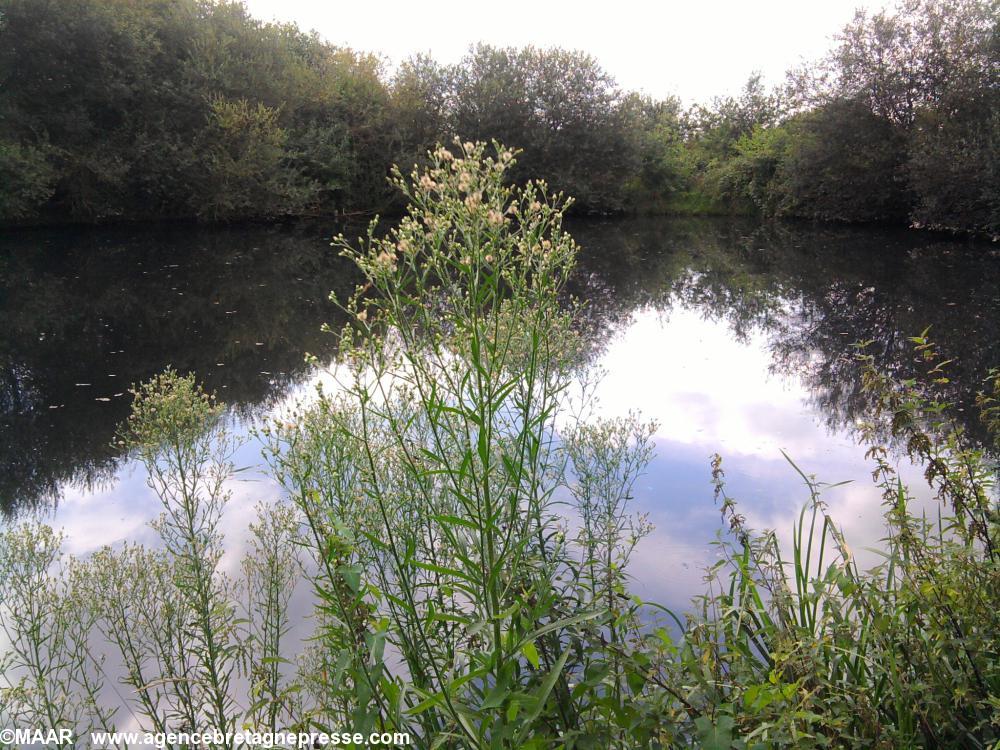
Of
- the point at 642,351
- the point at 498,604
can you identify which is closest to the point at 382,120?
the point at 642,351

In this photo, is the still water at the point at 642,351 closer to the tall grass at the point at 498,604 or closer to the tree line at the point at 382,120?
the tall grass at the point at 498,604

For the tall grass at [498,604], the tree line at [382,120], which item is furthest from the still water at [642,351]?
the tree line at [382,120]

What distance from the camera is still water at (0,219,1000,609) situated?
5234 mm

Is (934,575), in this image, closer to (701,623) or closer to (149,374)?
(701,623)

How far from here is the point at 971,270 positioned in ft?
50.9

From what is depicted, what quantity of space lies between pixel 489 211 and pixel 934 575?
184cm

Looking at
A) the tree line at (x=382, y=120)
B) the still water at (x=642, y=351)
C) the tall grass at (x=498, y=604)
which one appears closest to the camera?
the tall grass at (x=498, y=604)

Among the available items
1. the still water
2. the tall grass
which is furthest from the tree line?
the tall grass

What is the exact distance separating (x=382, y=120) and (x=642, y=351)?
968 inches

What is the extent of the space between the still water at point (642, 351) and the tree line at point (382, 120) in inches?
198

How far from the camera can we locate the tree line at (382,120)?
75.1 feet

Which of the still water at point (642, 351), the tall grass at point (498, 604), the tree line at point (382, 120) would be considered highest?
the tree line at point (382, 120)

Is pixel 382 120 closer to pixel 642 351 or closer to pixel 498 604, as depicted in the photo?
pixel 642 351

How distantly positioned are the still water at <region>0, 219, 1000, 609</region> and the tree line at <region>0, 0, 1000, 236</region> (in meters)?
5.03
